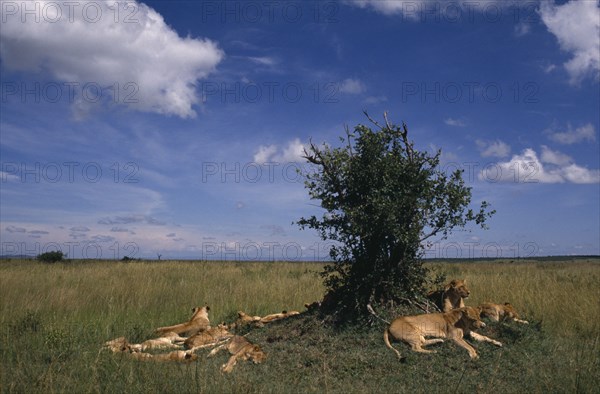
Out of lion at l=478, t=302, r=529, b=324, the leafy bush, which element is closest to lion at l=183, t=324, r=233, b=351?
lion at l=478, t=302, r=529, b=324

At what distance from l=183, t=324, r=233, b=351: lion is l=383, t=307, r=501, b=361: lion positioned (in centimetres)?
273

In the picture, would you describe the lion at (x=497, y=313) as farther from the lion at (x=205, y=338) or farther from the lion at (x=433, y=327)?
the lion at (x=205, y=338)

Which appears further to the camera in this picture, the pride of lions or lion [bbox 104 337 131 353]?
lion [bbox 104 337 131 353]

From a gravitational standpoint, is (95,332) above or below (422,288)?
below

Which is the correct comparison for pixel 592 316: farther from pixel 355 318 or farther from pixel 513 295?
pixel 355 318

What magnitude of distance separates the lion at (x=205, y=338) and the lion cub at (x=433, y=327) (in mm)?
2729

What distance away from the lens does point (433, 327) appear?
7.41 m

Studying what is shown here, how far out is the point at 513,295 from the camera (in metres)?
13.0

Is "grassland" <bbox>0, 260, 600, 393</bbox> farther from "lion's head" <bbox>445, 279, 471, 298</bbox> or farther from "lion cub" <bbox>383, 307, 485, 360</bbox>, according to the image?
"lion's head" <bbox>445, 279, 471, 298</bbox>

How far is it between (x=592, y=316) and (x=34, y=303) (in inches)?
518

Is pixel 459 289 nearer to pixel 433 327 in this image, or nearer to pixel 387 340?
pixel 433 327

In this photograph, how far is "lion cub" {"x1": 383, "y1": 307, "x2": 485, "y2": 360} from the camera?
7.24 meters

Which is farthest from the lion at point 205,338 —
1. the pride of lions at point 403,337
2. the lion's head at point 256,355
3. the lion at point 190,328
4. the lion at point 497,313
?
the lion at point 497,313

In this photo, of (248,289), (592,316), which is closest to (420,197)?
(592,316)
